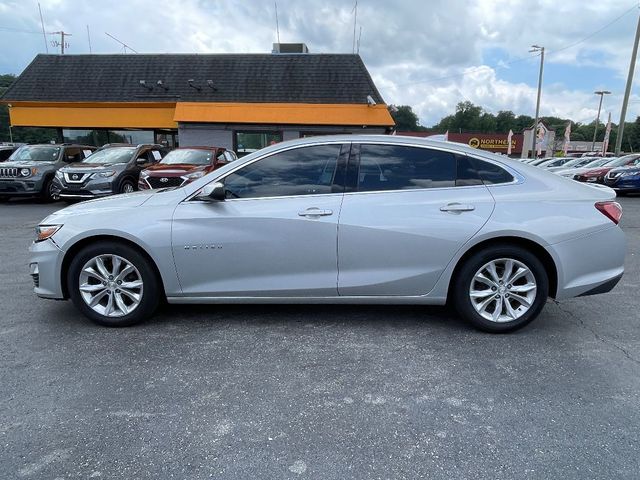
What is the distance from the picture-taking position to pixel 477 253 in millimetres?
3623

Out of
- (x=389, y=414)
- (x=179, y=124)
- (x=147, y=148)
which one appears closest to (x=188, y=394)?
(x=389, y=414)

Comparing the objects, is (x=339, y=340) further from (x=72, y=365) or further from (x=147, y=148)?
(x=147, y=148)

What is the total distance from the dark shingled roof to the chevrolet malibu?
1724 cm

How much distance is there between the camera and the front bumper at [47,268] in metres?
3.66

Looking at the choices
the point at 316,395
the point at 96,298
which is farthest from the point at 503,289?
the point at 96,298

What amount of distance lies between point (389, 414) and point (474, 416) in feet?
1.65

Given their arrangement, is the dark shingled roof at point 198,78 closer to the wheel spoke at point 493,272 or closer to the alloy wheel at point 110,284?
the wheel spoke at point 493,272

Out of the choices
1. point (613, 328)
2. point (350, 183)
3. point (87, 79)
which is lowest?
point (613, 328)

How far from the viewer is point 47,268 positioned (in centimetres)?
368

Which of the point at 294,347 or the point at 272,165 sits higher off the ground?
the point at 272,165

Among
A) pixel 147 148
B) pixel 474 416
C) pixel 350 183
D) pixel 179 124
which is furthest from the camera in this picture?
pixel 179 124

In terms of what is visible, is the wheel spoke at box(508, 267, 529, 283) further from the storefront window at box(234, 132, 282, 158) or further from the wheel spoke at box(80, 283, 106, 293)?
the storefront window at box(234, 132, 282, 158)

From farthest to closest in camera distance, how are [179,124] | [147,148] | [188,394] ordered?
[179,124], [147,148], [188,394]

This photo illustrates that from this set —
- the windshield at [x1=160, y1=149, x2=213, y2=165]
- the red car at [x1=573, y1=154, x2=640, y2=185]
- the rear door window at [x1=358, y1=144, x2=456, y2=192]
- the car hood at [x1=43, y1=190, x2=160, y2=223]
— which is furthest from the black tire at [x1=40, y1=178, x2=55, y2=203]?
the red car at [x1=573, y1=154, x2=640, y2=185]
